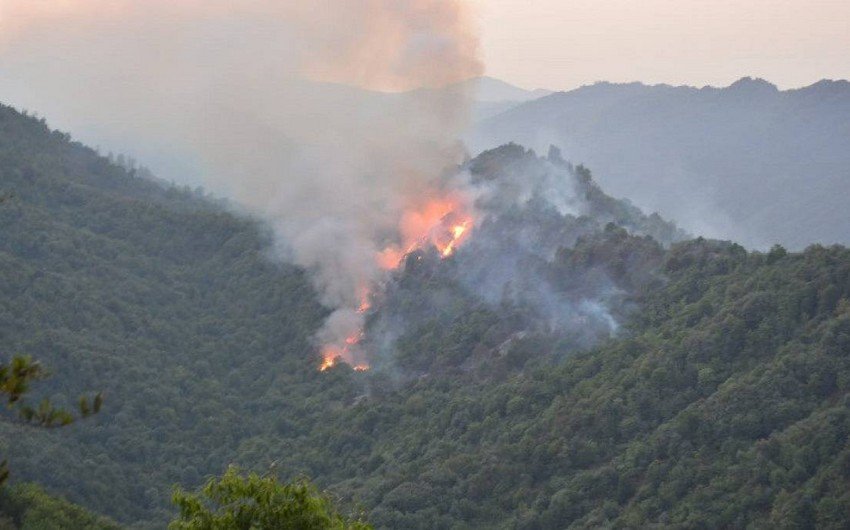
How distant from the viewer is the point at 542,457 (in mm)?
67375

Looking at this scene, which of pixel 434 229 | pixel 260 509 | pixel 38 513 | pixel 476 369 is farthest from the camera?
pixel 434 229

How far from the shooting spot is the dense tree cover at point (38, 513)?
160ft

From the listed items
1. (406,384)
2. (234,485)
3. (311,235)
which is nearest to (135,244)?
(311,235)

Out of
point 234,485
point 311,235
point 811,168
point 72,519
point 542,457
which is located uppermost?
point 811,168

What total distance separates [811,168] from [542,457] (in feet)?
440

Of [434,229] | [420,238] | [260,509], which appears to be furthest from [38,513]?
[420,238]

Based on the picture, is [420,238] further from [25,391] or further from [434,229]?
[25,391]

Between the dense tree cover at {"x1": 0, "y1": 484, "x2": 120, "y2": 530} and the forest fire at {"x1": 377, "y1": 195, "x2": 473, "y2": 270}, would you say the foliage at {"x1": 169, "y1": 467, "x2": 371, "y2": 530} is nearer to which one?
the dense tree cover at {"x1": 0, "y1": 484, "x2": 120, "y2": 530}

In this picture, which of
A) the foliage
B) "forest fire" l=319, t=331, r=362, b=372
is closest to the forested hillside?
"forest fire" l=319, t=331, r=362, b=372

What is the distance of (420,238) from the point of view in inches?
4035

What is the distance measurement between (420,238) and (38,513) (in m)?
55.7

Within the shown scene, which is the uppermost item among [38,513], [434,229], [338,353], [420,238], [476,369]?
[434,229]

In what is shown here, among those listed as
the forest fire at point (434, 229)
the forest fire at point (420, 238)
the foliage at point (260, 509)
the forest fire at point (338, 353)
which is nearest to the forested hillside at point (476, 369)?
the forest fire at point (338, 353)

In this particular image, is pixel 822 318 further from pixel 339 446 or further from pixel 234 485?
pixel 234 485
